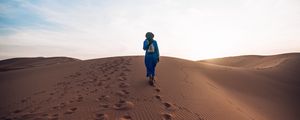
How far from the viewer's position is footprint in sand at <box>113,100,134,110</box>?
5.81 meters

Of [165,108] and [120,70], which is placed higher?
[120,70]

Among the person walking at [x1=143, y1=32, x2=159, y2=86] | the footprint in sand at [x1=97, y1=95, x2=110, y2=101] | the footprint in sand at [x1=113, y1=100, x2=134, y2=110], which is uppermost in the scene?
the person walking at [x1=143, y1=32, x2=159, y2=86]

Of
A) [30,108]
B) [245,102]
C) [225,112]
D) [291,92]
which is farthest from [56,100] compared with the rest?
[291,92]

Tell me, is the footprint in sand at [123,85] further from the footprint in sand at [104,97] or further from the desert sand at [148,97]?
the footprint in sand at [104,97]

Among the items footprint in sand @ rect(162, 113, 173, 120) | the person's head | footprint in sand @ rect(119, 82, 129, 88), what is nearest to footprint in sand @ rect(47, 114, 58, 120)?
footprint in sand @ rect(162, 113, 173, 120)

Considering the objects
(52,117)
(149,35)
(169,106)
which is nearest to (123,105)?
Answer: (169,106)

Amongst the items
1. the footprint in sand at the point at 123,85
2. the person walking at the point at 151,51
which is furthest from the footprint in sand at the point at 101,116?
the person walking at the point at 151,51

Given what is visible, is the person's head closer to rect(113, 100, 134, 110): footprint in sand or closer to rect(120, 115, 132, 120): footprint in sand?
rect(113, 100, 134, 110): footprint in sand

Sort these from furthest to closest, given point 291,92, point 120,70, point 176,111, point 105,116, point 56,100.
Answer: point 291,92
point 120,70
point 56,100
point 176,111
point 105,116

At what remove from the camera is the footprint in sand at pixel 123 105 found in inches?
229

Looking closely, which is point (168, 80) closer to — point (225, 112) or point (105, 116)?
point (225, 112)

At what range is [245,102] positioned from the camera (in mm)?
9180

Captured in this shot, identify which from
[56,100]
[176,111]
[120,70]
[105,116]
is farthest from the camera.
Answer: [120,70]

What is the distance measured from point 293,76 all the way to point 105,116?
44.8 ft
